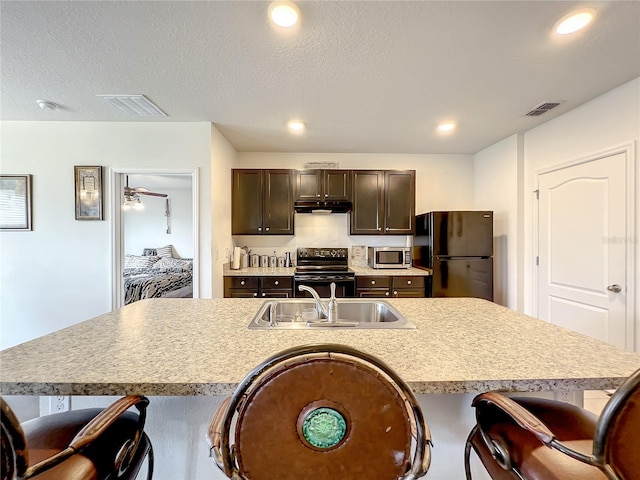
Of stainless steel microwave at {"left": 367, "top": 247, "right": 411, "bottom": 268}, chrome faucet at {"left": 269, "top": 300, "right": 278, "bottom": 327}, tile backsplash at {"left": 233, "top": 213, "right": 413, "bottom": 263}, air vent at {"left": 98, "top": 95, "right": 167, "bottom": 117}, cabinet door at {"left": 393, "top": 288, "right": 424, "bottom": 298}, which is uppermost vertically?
air vent at {"left": 98, "top": 95, "right": 167, "bottom": 117}

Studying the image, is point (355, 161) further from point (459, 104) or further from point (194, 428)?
point (194, 428)

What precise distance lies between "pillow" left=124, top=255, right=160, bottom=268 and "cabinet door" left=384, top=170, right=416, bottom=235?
460 cm

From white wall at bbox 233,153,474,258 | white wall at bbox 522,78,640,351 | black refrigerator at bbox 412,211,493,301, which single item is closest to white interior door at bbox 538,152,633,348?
white wall at bbox 522,78,640,351

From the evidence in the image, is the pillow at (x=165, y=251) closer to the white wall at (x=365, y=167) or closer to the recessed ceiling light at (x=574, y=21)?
the white wall at (x=365, y=167)

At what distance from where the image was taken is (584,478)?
0.72m

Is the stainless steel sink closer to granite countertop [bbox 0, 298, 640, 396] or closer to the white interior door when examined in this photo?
granite countertop [bbox 0, 298, 640, 396]

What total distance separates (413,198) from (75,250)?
4025 mm

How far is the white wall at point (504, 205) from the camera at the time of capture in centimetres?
326

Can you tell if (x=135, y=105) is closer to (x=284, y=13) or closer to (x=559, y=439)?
(x=284, y=13)

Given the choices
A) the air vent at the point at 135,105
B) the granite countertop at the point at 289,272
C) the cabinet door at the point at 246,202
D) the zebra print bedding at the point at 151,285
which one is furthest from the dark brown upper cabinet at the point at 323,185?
the zebra print bedding at the point at 151,285

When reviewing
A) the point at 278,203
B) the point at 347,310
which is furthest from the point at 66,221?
the point at 347,310

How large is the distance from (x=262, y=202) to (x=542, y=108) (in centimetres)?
316

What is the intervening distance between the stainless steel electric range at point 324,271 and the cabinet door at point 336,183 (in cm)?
76

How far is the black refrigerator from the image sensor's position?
10.9ft
